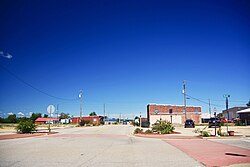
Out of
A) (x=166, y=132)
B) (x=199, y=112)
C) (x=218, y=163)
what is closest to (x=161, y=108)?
(x=199, y=112)

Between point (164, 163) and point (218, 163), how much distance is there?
2053 mm

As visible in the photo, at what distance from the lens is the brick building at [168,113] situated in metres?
70.4

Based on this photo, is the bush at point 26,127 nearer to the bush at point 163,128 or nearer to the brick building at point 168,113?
the bush at point 163,128

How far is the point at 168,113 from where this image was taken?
72.6 m

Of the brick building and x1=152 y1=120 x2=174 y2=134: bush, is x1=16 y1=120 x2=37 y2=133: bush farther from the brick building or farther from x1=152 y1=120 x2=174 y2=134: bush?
the brick building

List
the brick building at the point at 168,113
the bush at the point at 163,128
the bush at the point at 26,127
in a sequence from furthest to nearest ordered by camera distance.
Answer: the brick building at the point at 168,113 → the bush at the point at 26,127 → the bush at the point at 163,128

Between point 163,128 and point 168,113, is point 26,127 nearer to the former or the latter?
point 163,128

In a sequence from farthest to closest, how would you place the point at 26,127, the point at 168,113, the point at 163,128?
the point at 168,113 → the point at 26,127 → the point at 163,128

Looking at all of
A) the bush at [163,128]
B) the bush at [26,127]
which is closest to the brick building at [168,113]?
the bush at [163,128]

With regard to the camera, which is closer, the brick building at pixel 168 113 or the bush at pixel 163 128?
the bush at pixel 163 128

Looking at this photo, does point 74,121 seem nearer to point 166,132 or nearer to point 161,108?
point 161,108

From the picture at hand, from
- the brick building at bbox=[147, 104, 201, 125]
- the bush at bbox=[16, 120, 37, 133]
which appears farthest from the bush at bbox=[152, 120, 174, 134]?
the brick building at bbox=[147, 104, 201, 125]

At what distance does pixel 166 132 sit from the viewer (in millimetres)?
27844

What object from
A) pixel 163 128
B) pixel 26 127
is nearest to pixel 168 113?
pixel 163 128
